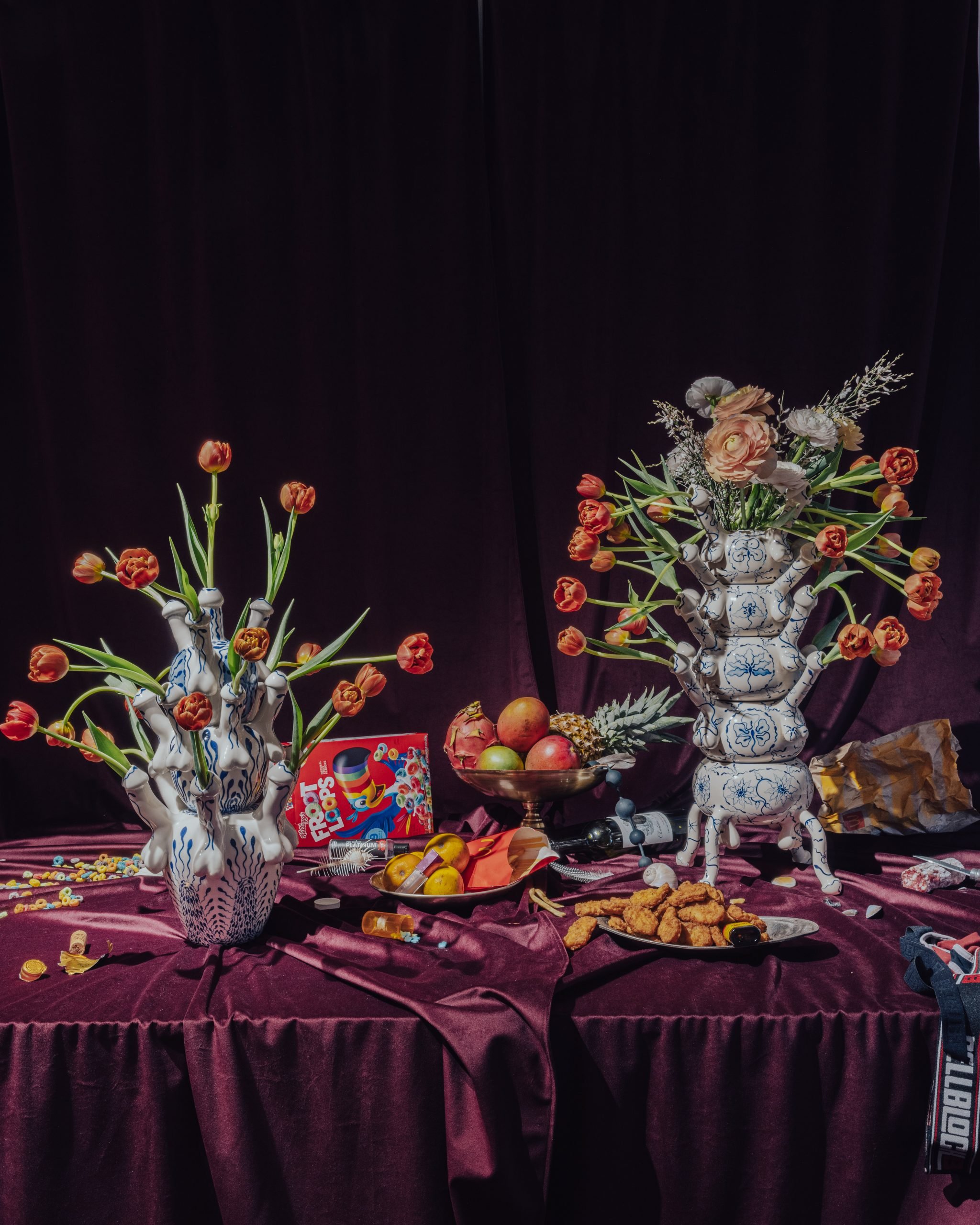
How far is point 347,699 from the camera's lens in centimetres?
107

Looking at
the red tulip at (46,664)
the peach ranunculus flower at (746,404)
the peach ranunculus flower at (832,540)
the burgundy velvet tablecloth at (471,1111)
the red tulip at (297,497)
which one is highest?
the peach ranunculus flower at (746,404)

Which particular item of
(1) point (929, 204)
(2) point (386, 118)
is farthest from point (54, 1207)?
(1) point (929, 204)

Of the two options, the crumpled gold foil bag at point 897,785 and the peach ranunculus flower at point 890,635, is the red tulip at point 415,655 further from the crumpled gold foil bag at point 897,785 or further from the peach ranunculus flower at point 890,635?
the crumpled gold foil bag at point 897,785

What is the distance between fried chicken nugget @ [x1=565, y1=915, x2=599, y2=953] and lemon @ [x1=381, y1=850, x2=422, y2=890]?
259 mm

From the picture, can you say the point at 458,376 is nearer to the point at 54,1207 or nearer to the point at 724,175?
the point at 724,175

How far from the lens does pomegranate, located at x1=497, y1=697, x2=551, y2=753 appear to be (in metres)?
1.58

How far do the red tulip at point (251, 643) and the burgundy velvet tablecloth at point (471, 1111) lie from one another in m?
0.37

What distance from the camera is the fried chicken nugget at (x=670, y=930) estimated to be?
3.65ft

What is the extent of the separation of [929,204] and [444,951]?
5.36 ft

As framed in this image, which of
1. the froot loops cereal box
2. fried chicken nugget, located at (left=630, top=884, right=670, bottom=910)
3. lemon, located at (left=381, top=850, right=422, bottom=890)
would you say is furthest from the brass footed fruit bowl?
fried chicken nugget, located at (left=630, top=884, right=670, bottom=910)

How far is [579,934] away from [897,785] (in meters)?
0.75

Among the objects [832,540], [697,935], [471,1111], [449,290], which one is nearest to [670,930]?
[697,935]

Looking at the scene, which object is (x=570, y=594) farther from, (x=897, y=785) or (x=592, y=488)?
(x=897, y=785)

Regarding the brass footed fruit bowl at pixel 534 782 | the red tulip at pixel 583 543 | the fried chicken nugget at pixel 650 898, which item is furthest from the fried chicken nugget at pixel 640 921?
the red tulip at pixel 583 543
